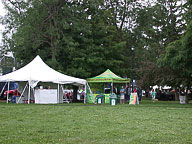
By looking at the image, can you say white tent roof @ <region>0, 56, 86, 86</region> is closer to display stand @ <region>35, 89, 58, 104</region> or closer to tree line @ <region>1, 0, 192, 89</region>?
display stand @ <region>35, 89, 58, 104</region>

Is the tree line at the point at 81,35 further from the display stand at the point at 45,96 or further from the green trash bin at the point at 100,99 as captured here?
the display stand at the point at 45,96

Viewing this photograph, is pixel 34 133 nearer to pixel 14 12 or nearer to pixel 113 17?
pixel 14 12

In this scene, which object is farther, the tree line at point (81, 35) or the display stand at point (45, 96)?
the tree line at point (81, 35)

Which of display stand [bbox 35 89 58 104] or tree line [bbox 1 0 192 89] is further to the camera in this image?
tree line [bbox 1 0 192 89]

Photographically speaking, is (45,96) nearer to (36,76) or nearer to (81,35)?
(36,76)

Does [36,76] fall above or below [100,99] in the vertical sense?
above

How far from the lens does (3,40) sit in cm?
3481

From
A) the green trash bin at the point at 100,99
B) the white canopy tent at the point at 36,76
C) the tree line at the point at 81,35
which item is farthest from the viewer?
the tree line at the point at 81,35

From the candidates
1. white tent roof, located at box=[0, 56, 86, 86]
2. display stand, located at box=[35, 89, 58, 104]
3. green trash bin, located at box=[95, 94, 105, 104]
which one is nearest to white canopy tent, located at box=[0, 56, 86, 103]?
white tent roof, located at box=[0, 56, 86, 86]

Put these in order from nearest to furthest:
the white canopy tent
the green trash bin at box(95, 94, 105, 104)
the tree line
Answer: the white canopy tent < the green trash bin at box(95, 94, 105, 104) < the tree line

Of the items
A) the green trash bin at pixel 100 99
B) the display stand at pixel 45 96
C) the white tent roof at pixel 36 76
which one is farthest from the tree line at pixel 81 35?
the display stand at pixel 45 96

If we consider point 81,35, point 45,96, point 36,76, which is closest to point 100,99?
point 45,96

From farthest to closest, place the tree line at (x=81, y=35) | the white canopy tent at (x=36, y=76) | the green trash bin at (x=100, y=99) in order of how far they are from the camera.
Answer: the tree line at (x=81, y=35) → the green trash bin at (x=100, y=99) → the white canopy tent at (x=36, y=76)

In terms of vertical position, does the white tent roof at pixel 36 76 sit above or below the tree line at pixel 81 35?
below
